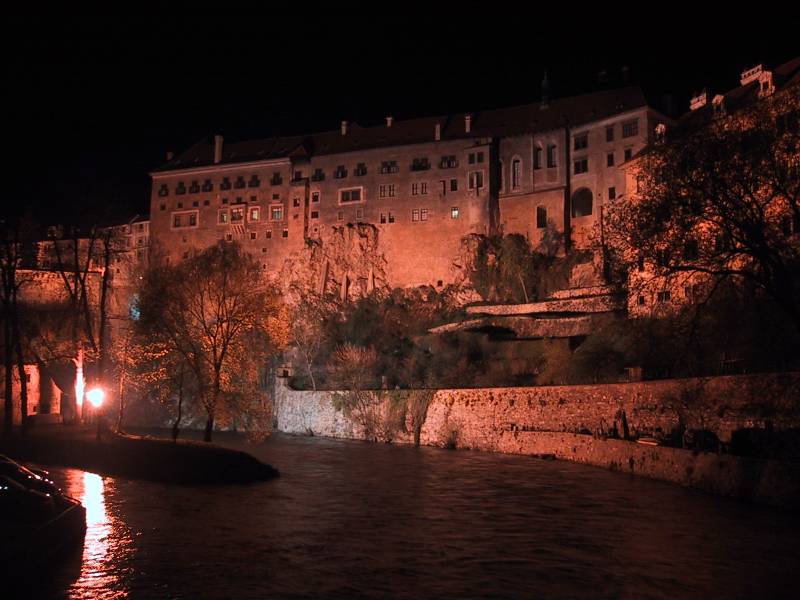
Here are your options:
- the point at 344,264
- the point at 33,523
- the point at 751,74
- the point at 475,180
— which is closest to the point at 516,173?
the point at 475,180

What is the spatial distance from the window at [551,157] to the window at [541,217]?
3.48 meters

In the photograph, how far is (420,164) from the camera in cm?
7406

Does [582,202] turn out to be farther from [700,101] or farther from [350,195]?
[350,195]

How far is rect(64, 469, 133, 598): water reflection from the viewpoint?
515 inches

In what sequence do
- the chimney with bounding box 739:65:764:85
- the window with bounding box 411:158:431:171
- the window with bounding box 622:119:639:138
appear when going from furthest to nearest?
1. the window with bounding box 411:158:431:171
2. the window with bounding box 622:119:639:138
3. the chimney with bounding box 739:65:764:85

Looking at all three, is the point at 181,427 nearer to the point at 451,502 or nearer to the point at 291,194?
the point at 291,194

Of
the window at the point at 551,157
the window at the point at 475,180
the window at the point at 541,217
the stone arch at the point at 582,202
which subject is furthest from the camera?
the window at the point at 475,180

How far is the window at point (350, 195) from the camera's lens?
7662cm

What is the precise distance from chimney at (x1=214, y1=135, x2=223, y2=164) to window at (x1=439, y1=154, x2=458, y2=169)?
2586cm

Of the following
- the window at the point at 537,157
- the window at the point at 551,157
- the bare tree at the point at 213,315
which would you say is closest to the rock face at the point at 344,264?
the window at the point at 537,157

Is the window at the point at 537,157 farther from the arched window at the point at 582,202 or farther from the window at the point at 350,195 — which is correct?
the window at the point at 350,195

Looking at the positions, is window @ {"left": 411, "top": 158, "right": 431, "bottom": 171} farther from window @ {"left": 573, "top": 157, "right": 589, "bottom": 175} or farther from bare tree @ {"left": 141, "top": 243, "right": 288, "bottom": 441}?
bare tree @ {"left": 141, "top": 243, "right": 288, "bottom": 441}

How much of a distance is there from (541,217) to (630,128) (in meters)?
10.6

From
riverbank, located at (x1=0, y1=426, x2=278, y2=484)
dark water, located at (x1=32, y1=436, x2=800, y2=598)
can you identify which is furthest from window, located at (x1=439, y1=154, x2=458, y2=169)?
dark water, located at (x1=32, y1=436, x2=800, y2=598)
